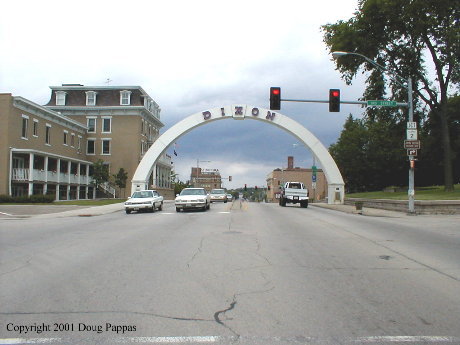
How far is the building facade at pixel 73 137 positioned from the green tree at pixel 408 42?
29.5 meters

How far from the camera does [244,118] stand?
4878 centimetres

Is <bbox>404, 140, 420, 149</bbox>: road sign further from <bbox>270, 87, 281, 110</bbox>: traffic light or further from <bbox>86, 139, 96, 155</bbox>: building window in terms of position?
<bbox>86, 139, 96, 155</bbox>: building window

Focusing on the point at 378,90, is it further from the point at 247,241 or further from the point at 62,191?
the point at 62,191

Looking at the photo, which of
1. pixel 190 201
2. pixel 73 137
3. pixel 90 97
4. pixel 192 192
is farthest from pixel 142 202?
pixel 90 97

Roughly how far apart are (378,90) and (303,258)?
31806mm

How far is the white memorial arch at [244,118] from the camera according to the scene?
4822 centimetres

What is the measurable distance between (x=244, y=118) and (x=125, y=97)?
22518mm

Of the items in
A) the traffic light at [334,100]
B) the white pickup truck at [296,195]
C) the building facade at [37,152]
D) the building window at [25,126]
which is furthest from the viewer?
the building window at [25,126]

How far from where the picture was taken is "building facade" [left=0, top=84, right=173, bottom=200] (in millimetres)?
41125

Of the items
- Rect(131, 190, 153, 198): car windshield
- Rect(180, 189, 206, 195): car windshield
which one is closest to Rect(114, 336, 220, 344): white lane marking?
Rect(131, 190, 153, 198): car windshield

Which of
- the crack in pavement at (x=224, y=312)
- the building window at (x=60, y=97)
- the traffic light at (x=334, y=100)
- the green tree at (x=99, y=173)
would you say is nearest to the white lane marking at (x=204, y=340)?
the crack in pavement at (x=224, y=312)

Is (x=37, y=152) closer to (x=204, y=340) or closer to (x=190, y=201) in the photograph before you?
(x=190, y=201)

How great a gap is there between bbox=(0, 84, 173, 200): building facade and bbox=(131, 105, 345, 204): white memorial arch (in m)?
9.11

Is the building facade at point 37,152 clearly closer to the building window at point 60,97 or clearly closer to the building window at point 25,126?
the building window at point 25,126
